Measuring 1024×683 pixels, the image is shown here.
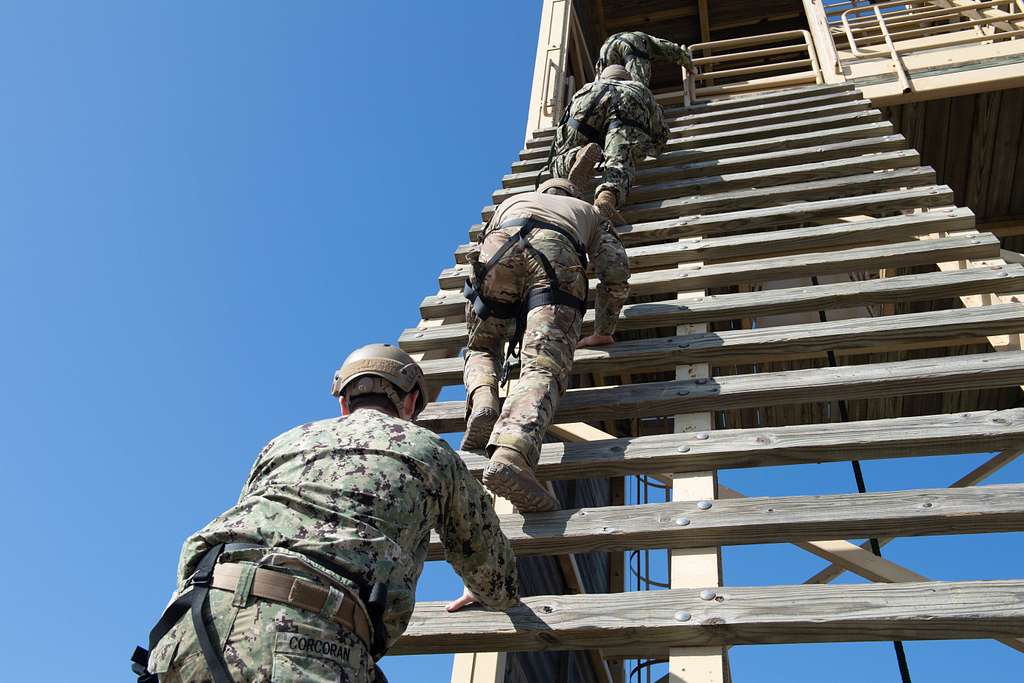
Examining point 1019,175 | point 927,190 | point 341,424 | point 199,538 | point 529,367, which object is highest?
point 1019,175

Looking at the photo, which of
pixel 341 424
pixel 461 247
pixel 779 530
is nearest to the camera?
pixel 341 424

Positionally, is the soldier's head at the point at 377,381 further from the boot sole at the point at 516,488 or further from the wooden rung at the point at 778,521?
the wooden rung at the point at 778,521

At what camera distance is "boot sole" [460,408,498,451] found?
10.1 feet

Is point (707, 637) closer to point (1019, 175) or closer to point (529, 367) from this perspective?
point (529, 367)

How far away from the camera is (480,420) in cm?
309

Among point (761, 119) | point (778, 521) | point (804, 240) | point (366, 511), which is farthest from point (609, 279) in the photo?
point (761, 119)

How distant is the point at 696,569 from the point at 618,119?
4.14m

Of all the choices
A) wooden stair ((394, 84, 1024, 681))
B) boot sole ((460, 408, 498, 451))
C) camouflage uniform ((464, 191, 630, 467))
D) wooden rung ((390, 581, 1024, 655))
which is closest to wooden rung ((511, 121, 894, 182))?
wooden stair ((394, 84, 1024, 681))

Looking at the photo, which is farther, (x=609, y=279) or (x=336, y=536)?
(x=609, y=279)

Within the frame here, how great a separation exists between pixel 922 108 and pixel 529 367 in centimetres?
566

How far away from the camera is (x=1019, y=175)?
7.62 m

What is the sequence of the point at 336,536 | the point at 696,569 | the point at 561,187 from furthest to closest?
the point at 561,187 < the point at 696,569 < the point at 336,536

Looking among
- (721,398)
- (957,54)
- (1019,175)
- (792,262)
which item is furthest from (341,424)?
(1019,175)

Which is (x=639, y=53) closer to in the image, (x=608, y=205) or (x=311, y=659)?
(x=608, y=205)
